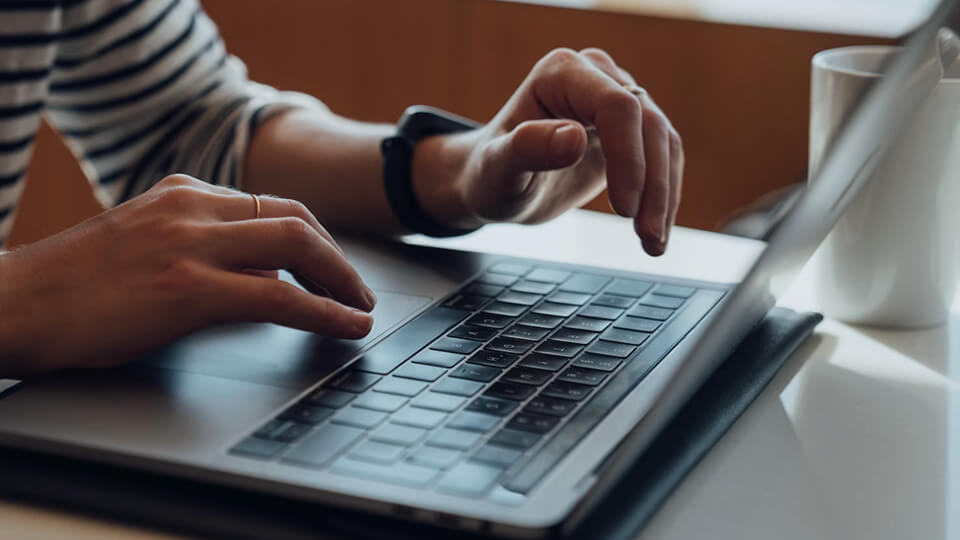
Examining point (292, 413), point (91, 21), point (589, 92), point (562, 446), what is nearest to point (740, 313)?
point (562, 446)

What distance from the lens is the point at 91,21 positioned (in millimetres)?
1003

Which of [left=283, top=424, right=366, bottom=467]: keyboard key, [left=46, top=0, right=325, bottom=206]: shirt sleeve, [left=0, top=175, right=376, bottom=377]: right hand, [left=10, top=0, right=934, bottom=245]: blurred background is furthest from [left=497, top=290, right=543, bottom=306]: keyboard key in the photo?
[left=10, top=0, right=934, bottom=245]: blurred background

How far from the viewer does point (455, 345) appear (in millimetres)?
576

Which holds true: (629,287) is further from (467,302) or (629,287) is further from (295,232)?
(295,232)

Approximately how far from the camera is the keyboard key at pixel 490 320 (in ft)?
2.01

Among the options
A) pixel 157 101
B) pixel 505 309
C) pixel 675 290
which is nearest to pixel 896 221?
pixel 675 290

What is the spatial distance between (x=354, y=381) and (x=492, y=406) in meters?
0.07

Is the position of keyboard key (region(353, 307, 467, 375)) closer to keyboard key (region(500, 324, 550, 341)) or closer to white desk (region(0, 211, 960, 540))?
keyboard key (region(500, 324, 550, 341))

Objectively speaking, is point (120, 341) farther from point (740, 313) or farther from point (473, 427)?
point (740, 313)

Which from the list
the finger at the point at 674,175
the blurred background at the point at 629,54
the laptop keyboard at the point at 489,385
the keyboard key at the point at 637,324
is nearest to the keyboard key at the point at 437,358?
the laptop keyboard at the point at 489,385

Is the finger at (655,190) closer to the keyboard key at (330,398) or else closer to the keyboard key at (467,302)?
the keyboard key at (467,302)

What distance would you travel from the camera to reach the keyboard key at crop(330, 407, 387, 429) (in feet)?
1.56

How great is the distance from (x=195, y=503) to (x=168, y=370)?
117mm

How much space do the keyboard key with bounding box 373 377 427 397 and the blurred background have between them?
1.40 metres
